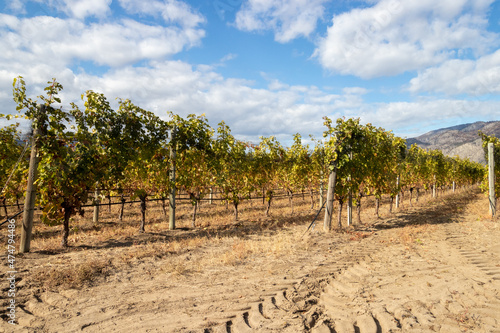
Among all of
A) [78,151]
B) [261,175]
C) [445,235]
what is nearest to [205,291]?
[78,151]

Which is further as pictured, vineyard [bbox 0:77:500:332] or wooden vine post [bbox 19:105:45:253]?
wooden vine post [bbox 19:105:45:253]

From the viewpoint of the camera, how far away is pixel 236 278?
552 cm

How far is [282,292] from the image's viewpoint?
15.5ft

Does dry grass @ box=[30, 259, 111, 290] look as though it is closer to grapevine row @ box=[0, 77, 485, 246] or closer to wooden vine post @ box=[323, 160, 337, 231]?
grapevine row @ box=[0, 77, 485, 246]

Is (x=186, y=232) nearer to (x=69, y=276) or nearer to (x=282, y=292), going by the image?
(x=69, y=276)

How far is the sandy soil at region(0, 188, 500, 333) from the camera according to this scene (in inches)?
148

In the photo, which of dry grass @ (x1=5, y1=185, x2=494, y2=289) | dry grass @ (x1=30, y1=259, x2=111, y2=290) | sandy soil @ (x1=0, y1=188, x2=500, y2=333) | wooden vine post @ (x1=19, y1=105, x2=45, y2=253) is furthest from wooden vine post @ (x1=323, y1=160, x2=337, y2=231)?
wooden vine post @ (x1=19, y1=105, x2=45, y2=253)

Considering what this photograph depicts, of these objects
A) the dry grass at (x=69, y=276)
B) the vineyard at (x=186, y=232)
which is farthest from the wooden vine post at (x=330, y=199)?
Result: the dry grass at (x=69, y=276)

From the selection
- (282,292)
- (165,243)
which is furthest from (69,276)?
(282,292)

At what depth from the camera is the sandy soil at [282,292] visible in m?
3.75

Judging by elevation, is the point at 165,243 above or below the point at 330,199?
below

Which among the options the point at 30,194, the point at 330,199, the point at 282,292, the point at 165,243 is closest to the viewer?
the point at 282,292

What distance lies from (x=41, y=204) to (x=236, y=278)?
6.58m

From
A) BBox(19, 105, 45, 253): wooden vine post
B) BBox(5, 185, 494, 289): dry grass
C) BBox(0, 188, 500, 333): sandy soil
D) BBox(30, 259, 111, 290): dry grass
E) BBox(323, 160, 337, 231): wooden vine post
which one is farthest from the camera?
BBox(323, 160, 337, 231): wooden vine post
